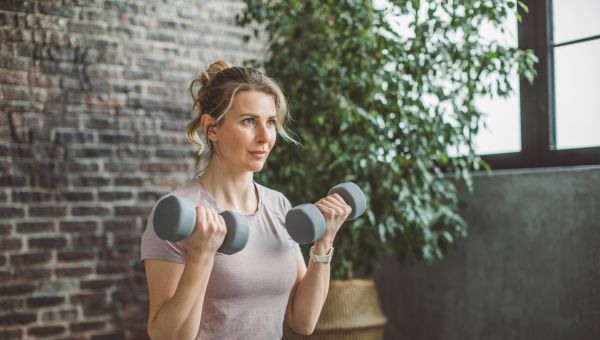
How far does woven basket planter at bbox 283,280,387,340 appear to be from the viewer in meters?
2.92

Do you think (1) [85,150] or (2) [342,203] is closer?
(2) [342,203]

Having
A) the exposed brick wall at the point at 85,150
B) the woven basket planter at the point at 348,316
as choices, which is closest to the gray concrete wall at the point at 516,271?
the woven basket planter at the point at 348,316

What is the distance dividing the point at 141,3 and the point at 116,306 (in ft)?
4.60

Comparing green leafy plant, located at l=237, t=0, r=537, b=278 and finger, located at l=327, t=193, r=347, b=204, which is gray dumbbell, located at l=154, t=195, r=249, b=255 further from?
green leafy plant, located at l=237, t=0, r=537, b=278

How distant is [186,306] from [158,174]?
2.04 metres

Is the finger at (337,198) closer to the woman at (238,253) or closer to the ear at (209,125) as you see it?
the woman at (238,253)

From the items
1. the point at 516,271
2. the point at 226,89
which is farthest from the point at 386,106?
the point at 226,89

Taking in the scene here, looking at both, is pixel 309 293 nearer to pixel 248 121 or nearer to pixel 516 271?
pixel 248 121

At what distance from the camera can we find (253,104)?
159 centimetres

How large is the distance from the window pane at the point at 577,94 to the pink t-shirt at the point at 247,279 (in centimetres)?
180

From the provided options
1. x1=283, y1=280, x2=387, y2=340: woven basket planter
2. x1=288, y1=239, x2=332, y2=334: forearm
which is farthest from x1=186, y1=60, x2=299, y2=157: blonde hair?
x1=283, y1=280, x2=387, y2=340: woven basket planter

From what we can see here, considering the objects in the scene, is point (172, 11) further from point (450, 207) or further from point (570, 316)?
point (570, 316)

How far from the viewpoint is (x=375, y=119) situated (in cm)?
282

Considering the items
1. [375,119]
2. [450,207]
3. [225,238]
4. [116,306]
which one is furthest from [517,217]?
[225,238]
